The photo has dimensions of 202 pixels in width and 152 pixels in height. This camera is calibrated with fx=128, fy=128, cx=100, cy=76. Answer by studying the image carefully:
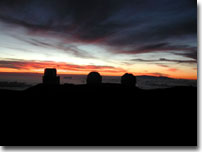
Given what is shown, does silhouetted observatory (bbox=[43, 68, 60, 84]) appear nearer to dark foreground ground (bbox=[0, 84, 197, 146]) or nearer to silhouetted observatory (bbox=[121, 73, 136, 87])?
dark foreground ground (bbox=[0, 84, 197, 146])

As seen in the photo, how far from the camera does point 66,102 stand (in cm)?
561

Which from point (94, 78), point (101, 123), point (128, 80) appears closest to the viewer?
point (101, 123)

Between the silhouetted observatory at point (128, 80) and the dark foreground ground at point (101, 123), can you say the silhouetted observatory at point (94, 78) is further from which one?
the dark foreground ground at point (101, 123)

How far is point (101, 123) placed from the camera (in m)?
4.07

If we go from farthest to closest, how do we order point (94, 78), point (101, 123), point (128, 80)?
point (94, 78) < point (128, 80) < point (101, 123)

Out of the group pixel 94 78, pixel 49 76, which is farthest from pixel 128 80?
pixel 49 76

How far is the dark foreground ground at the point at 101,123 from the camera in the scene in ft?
12.0

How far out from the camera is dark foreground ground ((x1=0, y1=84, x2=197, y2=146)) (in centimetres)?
366

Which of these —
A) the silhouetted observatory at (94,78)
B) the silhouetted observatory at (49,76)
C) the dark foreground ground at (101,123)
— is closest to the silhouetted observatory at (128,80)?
the silhouetted observatory at (94,78)

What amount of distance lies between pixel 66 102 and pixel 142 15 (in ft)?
15.8

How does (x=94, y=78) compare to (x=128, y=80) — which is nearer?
(x=128, y=80)

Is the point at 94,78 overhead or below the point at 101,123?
overhead

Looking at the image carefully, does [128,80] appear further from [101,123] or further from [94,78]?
[101,123]

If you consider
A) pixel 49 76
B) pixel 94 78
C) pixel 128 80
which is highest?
pixel 49 76
